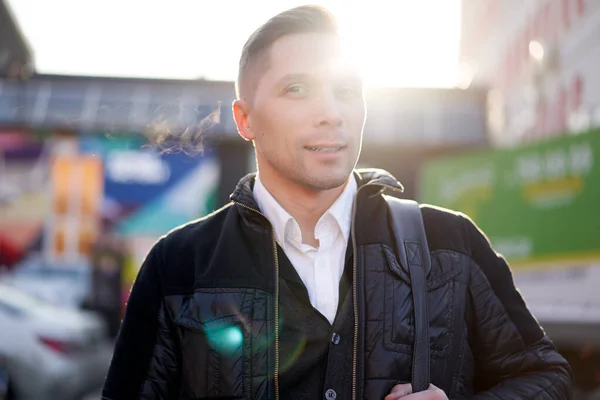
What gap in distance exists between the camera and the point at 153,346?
238 cm

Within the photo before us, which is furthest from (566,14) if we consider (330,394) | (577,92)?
(330,394)

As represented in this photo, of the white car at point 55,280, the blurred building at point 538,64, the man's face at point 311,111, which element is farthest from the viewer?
the blurred building at point 538,64

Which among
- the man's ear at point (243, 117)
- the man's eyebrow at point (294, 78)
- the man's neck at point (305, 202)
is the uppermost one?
the man's eyebrow at point (294, 78)

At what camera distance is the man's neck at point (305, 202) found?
2.47 m

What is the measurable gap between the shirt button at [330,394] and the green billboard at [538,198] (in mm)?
5648

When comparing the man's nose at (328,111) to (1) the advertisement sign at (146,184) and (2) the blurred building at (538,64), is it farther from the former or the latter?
(1) the advertisement sign at (146,184)

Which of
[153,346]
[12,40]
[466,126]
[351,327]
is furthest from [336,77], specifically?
[12,40]

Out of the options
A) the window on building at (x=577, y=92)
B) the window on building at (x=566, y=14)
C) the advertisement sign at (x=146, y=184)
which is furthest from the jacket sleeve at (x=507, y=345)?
the window on building at (x=566, y=14)

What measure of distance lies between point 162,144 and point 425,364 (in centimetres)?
151

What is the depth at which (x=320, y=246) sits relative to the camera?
95.6 inches

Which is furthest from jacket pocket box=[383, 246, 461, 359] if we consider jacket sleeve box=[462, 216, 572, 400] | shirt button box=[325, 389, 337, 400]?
shirt button box=[325, 389, 337, 400]

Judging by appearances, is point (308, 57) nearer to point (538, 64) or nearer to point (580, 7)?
point (580, 7)

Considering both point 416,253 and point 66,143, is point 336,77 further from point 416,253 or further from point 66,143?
point 66,143

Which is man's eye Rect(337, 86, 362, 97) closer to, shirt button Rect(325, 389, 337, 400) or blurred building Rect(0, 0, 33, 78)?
shirt button Rect(325, 389, 337, 400)
